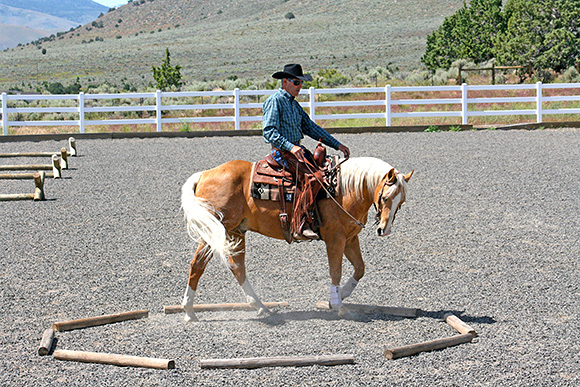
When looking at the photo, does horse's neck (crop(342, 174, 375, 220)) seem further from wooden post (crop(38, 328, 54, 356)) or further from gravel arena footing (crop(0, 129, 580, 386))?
wooden post (crop(38, 328, 54, 356))

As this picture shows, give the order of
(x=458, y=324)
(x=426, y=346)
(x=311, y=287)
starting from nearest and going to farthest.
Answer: (x=426, y=346), (x=458, y=324), (x=311, y=287)

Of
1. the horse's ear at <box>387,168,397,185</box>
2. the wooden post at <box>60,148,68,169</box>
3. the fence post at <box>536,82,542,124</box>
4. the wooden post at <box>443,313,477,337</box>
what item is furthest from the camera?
the fence post at <box>536,82,542,124</box>

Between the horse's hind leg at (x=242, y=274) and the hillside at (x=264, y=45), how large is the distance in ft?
154

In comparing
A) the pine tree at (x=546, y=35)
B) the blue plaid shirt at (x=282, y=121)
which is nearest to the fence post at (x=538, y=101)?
the pine tree at (x=546, y=35)

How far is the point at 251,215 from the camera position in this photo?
5.78m

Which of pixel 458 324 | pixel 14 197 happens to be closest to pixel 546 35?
pixel 14 197

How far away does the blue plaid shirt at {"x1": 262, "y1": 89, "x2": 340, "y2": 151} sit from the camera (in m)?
5.52

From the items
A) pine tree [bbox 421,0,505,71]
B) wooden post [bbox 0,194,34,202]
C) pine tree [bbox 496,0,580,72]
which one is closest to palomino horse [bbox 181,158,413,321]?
wooden post [bbox 0,194,34,202]

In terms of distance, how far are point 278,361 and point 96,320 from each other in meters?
1.71

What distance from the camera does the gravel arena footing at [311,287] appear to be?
4465 millimetres

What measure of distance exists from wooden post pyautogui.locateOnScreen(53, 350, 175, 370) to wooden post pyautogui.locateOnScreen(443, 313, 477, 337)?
2097mm

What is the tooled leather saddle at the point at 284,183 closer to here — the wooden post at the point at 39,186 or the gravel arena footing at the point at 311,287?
the gravel arena footing at the point at 311,287

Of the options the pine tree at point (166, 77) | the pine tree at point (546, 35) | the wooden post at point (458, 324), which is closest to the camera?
the wooden post at point (458, 324)

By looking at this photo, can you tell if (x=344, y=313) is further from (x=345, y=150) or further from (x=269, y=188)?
(x=345, y=150)
